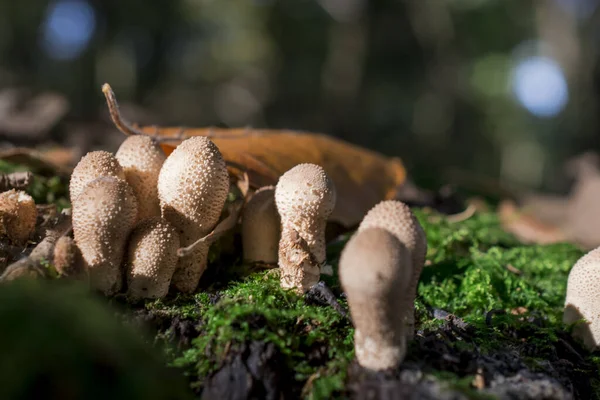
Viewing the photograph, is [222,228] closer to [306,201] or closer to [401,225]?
[306,201]

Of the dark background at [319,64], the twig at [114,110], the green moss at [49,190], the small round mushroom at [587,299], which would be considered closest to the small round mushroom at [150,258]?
the twig at [114,110]

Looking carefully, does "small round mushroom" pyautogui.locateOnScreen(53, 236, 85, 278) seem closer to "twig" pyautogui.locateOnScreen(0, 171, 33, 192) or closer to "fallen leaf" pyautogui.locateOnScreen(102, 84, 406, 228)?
"fallen leaf" pyautogui.locateOnScreen(102, 84, 406, 228)

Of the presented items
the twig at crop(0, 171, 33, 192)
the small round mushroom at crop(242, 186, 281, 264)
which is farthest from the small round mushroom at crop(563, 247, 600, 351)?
the twig at crop(0, 171, 33, 192)

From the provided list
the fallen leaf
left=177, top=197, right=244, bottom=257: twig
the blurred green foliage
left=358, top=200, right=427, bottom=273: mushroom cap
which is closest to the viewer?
the blurred green foliage

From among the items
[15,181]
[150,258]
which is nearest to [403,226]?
[150,258]

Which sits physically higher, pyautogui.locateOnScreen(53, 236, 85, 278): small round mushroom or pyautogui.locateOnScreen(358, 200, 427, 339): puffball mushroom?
pyautogui.locateOnScreen(358, 200, 427, 339): puffball mushroom

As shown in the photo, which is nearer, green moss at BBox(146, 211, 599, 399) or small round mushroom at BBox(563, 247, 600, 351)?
green moss at BBox(146, 211, 599, 399)
